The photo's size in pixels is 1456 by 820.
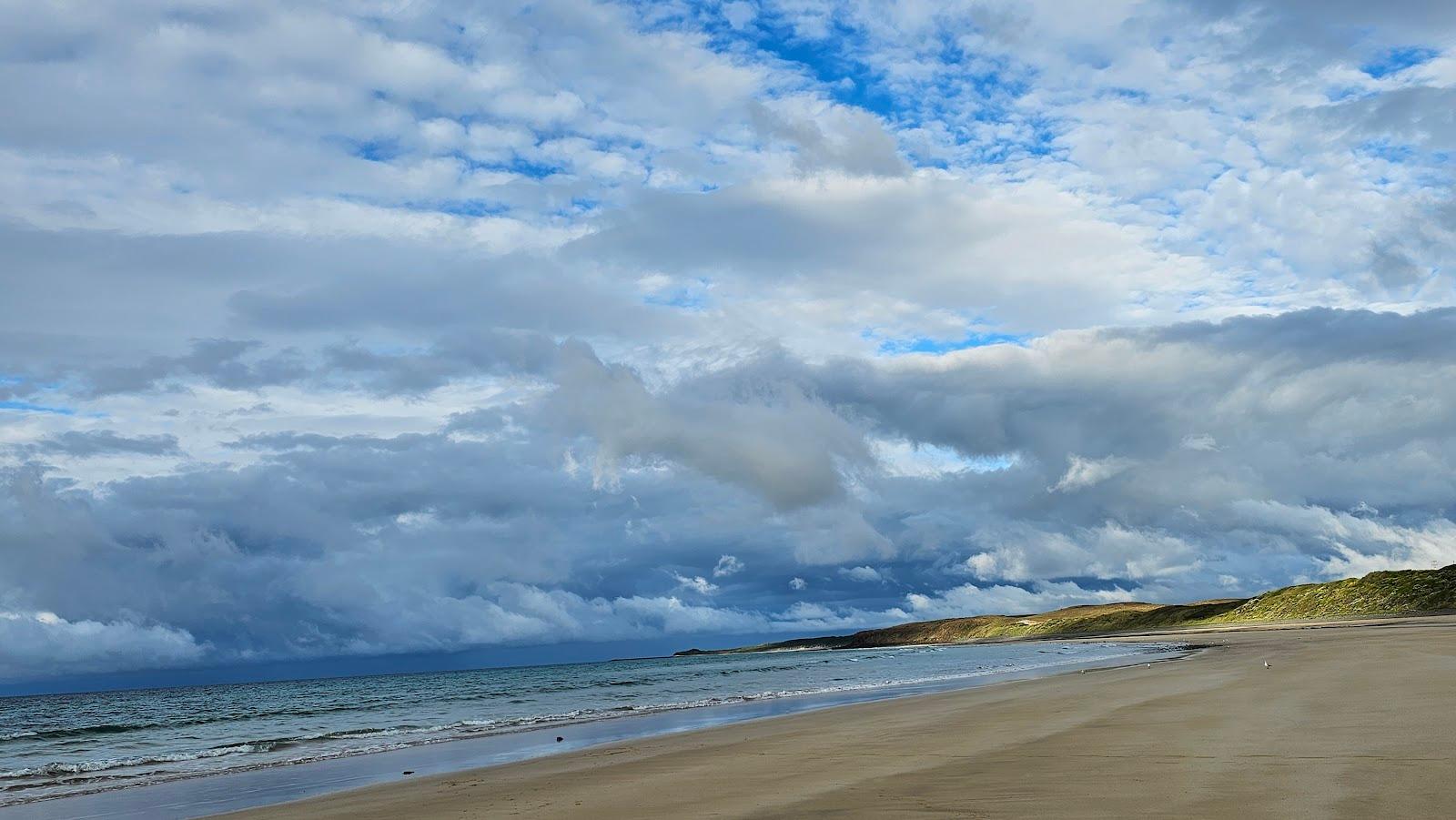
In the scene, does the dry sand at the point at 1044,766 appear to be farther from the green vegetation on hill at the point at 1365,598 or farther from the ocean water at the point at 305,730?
the green vegetation on hill at the point at 1365,598

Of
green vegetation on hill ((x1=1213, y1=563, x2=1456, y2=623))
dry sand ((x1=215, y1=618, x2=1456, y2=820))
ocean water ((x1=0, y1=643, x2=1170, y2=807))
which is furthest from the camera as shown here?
green vegetation on hill ((x1=1213, y1=563, x2=1456, y2=623))

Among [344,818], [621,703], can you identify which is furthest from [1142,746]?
[621,703]

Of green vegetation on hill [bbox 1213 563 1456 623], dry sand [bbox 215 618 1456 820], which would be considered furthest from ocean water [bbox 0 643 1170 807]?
green vegetation on hill [bbox 1213 563 1456 623]

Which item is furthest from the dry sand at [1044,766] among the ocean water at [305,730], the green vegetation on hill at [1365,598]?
the green vegetation on hill at [1365,598]

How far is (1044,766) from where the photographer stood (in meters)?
14.4

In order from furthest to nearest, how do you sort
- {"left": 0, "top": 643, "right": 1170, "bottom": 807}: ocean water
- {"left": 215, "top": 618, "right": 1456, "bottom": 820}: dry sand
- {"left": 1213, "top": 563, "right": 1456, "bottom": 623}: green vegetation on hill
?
{"left": 1213, "top": 563, "right": 1456, "bottom": 623}: green vegetation on hill
{"left": 0, "top": 643, "right": 1170, "bottom": 807}: ocean water
{"left": 215, "top": 618, "right": 1456, "bottom": 820}: dry sand

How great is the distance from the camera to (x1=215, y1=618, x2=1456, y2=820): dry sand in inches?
434

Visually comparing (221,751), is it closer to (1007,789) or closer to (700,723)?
(700,723)

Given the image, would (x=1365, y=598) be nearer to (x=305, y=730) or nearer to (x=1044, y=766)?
(x=305, y=730)

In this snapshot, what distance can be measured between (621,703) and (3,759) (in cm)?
2557

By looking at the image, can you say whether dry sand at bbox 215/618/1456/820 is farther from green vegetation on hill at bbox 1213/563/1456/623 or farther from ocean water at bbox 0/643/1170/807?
green vegetation on hill at bbox 1213/563/1456/623

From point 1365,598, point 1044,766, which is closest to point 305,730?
point 1044,766

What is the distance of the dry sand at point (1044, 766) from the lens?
Answer: 11.0 m

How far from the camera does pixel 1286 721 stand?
17.7 meters
